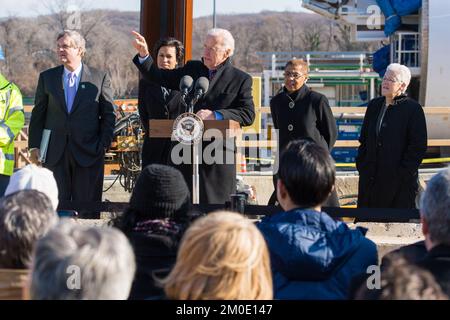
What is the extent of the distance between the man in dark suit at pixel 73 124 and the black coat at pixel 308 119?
1.44 metres

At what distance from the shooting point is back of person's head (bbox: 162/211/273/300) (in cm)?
274

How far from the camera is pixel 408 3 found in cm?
1831

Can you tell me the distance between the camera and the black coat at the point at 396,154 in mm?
6996

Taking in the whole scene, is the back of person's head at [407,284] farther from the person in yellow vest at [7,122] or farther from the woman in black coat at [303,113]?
the person in yellow vest at [7,122]

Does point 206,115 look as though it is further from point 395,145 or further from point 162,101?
point 395,145

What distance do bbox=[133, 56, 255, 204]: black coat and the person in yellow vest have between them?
109cm

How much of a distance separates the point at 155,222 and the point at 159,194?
4.9 inches

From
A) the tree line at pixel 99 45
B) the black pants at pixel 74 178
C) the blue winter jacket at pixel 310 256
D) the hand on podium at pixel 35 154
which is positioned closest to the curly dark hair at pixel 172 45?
the black pants at pixel 74 178

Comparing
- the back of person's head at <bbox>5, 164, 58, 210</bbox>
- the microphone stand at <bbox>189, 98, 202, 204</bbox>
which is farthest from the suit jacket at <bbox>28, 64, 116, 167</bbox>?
the back of person's head at <bbox>5, 164, 58, 210</bbox>

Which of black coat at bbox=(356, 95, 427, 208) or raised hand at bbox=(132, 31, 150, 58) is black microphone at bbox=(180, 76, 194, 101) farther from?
black coat at bbox=(356, 95, 427, 208)

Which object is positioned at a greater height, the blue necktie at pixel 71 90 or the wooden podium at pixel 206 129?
the blue necktie at pixel 71 90
